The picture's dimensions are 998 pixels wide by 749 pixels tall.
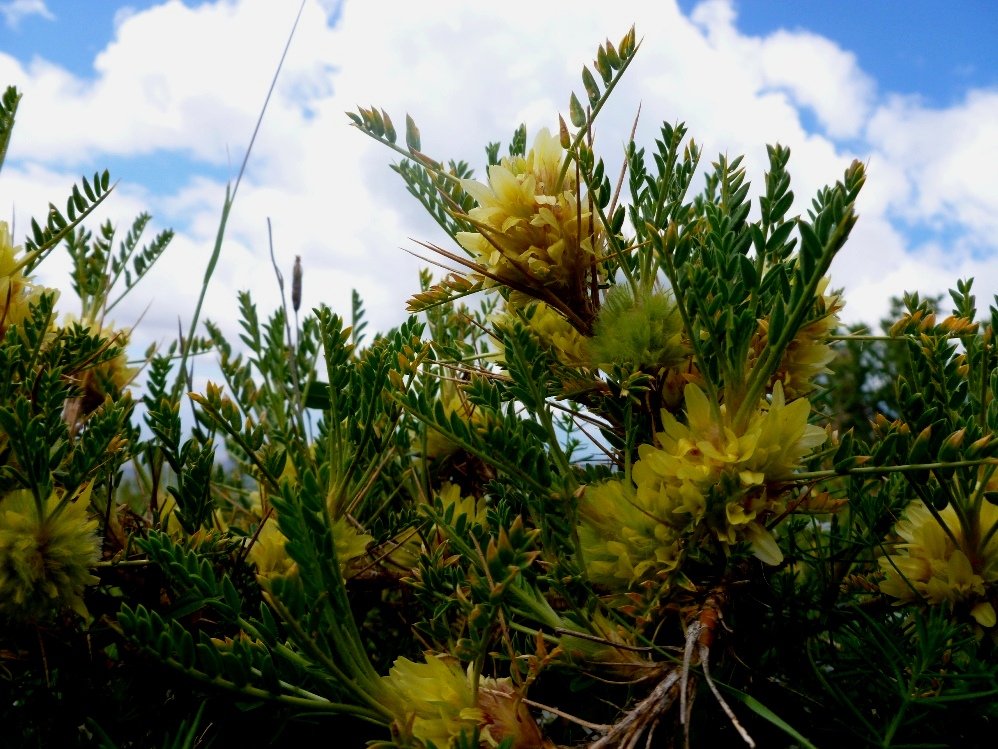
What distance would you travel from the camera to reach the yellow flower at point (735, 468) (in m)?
0.49

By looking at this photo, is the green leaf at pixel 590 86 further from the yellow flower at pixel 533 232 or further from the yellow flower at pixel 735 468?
the yellow flower at pixel 735 468

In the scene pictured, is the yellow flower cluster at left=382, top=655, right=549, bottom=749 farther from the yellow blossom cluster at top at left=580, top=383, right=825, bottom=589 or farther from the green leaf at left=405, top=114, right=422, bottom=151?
the green leaf at left=405, top=114, right=422, bottom=151

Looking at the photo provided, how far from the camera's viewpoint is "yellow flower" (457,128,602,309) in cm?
58

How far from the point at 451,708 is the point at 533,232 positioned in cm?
35

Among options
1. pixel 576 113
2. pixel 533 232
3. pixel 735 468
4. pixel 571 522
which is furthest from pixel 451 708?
pixel 576 113

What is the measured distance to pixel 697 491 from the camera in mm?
493

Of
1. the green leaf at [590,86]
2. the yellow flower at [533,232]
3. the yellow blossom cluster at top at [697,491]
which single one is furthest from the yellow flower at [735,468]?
the green leaf at [590,86]

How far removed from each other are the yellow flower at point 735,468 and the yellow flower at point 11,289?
595mm

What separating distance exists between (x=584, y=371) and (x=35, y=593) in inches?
18.2

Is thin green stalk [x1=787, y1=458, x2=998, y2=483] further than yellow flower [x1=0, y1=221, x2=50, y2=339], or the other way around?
yellow flower [x1=0, y1=221, x2=50, y2=339]

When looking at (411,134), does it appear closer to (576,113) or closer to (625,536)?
(576,113)

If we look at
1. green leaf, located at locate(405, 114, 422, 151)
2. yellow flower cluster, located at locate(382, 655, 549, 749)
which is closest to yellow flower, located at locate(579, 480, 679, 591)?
yellow flower cluster, located at locate(382, 655, 549, 749)

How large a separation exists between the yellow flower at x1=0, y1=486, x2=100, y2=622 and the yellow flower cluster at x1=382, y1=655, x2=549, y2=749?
10.6 inches

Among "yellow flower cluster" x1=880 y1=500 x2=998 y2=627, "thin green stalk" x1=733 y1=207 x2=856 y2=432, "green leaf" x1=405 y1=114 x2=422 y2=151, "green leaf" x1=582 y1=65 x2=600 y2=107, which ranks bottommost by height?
"yellow flower cluster" x1=880 y1=500 x2=998 y2=627
